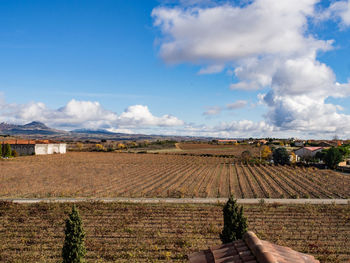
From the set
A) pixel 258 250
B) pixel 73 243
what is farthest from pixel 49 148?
pixel 258 250

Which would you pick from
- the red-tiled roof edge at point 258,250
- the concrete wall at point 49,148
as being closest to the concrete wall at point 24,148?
the concrete wall at point 49,148

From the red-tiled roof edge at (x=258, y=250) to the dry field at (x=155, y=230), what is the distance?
391 inches

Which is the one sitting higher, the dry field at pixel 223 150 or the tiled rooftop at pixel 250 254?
the tiled rooftop at pixel 250 254

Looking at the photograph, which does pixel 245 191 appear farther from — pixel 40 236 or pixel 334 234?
pixel 40 236

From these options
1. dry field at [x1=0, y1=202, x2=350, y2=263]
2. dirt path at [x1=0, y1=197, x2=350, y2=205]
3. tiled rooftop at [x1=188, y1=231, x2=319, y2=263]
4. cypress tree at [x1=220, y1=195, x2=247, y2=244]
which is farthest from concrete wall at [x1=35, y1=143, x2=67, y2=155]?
tiled rooftop at [x1=188, y1=231, x2=319, y2=263]

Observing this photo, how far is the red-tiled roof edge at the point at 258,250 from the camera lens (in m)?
4.54

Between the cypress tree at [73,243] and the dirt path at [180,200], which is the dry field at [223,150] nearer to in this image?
the dirt path at [180,200]

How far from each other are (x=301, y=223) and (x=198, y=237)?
8.82 meters

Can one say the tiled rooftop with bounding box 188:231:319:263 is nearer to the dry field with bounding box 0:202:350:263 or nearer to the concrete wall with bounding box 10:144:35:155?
the dry field with bounding box 0:202:350:263

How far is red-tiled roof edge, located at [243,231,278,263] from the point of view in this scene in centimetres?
454

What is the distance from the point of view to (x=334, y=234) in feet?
60.7

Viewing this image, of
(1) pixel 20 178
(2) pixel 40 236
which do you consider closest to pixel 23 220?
(2) pixel 40 236

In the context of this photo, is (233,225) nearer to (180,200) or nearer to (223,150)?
(180,200)

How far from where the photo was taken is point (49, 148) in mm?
102188
